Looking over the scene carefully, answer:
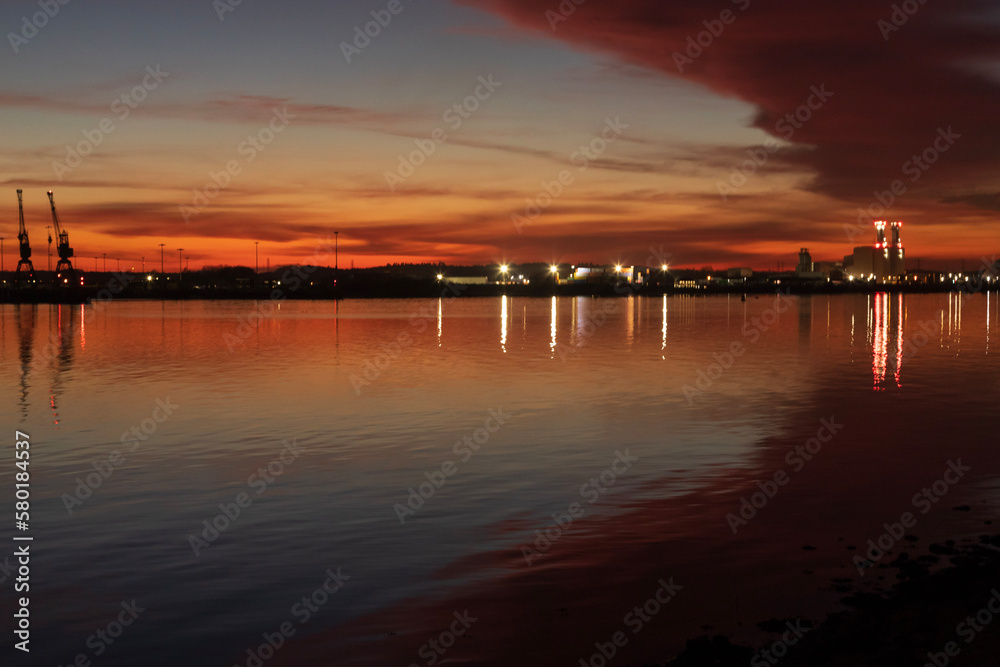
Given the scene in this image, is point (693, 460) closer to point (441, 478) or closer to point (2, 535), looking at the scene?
point (441, 478)

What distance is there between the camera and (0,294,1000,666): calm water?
36.4ft

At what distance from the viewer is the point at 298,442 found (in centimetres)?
2284

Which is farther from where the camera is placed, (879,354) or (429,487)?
(879,354)

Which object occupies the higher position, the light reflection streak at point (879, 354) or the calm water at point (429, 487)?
the light reflection streak at point (879, 354)

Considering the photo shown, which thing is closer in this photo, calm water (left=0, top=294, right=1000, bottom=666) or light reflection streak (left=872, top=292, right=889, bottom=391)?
calm water (left=0, top=294, right=1000, bottom=666)

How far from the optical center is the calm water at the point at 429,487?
11.1 meters

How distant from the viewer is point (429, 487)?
17750 mm

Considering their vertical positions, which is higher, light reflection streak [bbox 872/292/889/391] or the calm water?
light reflection streak [bbox 872/292/889/391]

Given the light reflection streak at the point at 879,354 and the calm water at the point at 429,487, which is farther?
the light reflection streak at the point at 879,354

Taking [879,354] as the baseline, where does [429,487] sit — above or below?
below

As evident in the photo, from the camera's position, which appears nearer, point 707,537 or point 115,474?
point 707,537

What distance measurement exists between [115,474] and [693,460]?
12564mm

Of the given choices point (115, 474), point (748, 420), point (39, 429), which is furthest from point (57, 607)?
point (748, 420)

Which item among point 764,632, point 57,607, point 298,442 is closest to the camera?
point 764,632
